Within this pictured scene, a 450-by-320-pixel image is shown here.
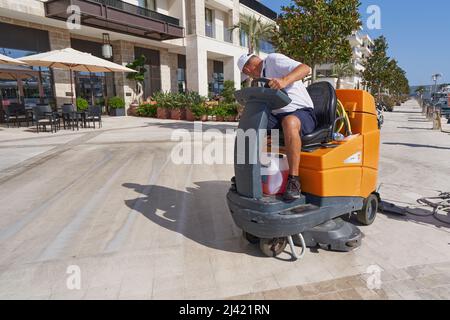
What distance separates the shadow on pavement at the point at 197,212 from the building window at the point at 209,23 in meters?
21.4

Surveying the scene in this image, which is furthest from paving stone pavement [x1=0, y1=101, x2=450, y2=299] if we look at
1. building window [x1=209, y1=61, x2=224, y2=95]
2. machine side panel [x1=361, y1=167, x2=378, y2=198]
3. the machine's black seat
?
building window [x1=209, y1=61, x2=224, y2=95]

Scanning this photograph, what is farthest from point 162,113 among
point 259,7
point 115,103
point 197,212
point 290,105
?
point 259,7

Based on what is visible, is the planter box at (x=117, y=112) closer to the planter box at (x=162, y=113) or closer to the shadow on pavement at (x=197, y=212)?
the planter box at (x=162, y=113)

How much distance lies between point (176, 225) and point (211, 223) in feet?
1.35

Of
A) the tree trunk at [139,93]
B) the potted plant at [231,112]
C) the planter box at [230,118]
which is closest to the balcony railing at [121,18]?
the tree trunk at [139,93]

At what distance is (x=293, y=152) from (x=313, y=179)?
0.31 meters

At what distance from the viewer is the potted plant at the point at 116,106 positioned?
19.2 metres

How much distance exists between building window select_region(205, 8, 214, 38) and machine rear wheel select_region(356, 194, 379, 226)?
2277 cm

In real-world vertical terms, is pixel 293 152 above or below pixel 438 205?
above

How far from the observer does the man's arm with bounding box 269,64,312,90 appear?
2633 millimetres

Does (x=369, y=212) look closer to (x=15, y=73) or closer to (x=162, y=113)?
(x=162, y=113)

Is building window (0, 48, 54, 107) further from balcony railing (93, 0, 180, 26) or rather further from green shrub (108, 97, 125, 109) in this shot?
balcony railing (93, 0, 180, 26)

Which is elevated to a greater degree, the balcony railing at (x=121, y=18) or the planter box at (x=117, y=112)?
the balcony railing at (x=121, y=18)

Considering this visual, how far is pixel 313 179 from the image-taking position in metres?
2.80
